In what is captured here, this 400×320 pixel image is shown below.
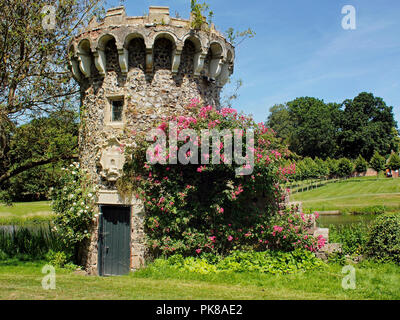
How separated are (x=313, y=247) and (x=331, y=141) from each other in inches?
2237

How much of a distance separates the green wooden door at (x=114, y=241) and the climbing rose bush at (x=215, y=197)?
709mm

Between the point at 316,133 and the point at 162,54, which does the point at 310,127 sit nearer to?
the point at 316,133

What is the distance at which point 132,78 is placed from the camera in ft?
32.5

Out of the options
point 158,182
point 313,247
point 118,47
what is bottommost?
point 313,247

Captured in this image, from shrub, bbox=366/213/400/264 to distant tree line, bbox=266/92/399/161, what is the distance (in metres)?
51.3

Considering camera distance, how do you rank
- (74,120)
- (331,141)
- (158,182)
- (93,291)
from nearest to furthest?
(93,291), (158,182), (74,120), (331,141)

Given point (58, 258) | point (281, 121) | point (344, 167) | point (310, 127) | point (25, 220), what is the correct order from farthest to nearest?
point (281, 121), point (310, 127), point (344, 167), point (25, 220), point (58, 258)

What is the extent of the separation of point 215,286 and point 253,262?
171 centimetres

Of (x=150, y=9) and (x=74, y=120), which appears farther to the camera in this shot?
(x=74, y=120)

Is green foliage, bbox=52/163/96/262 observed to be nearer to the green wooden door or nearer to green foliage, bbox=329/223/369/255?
the green wooden door

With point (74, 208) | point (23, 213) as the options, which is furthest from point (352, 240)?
point (23, 213)
